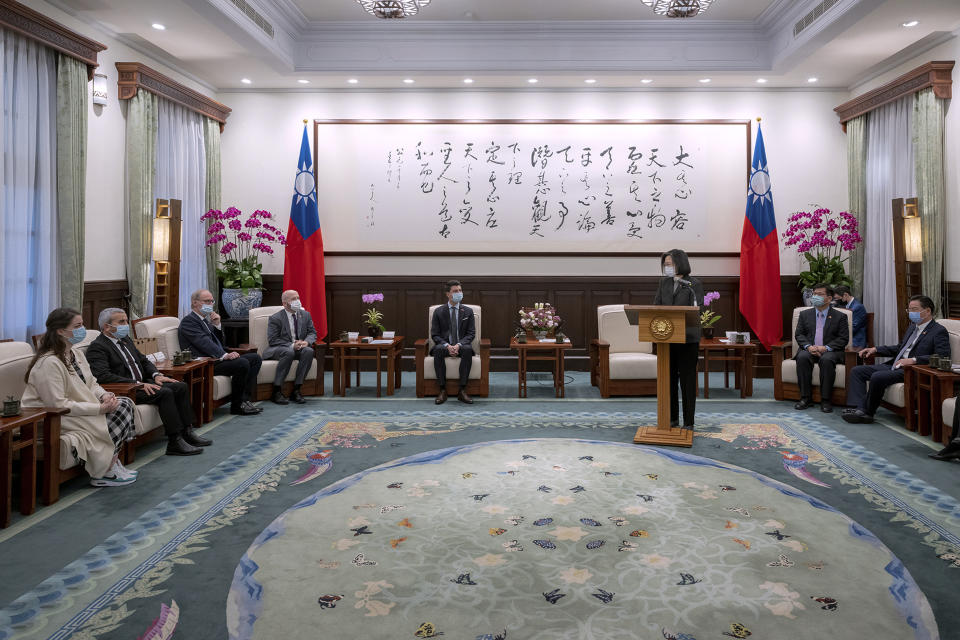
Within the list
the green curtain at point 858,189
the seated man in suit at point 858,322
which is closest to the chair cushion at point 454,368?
the seated man in suit at point 858,322

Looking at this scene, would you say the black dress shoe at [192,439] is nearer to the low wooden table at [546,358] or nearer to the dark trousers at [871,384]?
the low wooden table at [546,358]

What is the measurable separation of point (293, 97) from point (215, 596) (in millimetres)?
7765

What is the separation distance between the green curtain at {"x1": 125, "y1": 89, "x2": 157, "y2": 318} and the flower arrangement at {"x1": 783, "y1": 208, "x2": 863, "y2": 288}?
755cm

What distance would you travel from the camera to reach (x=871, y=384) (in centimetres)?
615

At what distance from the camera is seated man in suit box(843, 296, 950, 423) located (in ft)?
19.2

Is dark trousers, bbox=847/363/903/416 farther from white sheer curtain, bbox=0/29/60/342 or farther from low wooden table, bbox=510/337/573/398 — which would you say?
white sheer curtain, bbox=0/29/60/342

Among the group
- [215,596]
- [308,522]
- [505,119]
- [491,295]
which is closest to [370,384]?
[491,295]

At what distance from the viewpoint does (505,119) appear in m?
9.20

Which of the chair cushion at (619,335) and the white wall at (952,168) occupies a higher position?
the white wall at (952,168)

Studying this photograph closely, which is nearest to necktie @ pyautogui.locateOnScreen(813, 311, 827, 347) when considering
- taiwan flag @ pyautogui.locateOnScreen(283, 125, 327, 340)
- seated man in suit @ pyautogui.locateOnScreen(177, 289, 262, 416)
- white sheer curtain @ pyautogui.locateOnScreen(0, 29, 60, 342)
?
seated man in suit @ pyautogui.locateOnScreen(177, 289, 262, 416)

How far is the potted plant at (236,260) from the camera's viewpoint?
830 cm

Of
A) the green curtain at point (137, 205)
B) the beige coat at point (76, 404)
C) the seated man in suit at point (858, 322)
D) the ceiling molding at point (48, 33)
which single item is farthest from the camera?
the green curtain at point (137, 205)

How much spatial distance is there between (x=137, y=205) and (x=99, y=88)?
1188 mm

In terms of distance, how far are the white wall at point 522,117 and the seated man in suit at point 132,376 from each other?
413cm
